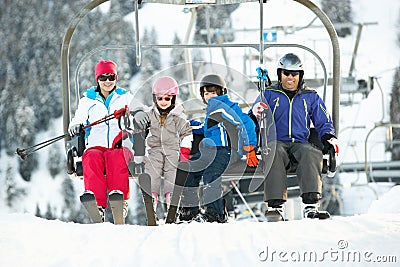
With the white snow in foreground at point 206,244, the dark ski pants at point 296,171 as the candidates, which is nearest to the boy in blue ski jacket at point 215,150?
the dark ski pants at point 296,171

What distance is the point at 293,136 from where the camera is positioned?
15.5 ft

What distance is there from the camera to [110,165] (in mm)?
4691

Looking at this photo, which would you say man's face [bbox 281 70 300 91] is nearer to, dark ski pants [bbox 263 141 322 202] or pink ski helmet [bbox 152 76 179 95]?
dark ski pants [bbox 263 141 322 202]

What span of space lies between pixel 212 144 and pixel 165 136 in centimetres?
26

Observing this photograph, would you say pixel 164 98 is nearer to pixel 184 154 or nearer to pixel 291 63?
pixel 184 154

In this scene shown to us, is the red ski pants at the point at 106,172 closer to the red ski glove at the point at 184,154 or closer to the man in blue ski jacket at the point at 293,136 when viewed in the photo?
the red ski glove at the point at 184,154

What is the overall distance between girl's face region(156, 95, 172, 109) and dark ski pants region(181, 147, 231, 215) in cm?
32

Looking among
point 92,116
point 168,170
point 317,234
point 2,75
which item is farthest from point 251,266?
→ point 2,75

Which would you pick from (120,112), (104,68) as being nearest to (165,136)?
(120,112)

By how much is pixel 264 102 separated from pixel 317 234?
4.09 feet

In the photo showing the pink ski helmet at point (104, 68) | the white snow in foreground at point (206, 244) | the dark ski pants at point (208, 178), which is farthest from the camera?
the pink ski helmet at point (104, 68)

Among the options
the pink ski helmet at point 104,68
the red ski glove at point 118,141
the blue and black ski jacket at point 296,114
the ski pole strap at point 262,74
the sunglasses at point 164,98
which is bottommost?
the red ski glove at point 118,141

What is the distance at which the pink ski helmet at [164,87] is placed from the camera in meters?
4.75

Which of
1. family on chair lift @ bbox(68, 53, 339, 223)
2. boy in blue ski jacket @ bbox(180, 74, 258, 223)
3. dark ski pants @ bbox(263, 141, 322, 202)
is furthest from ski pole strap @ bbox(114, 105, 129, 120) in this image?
dark ski pants @ bbox(263, 141, 322, 202)
